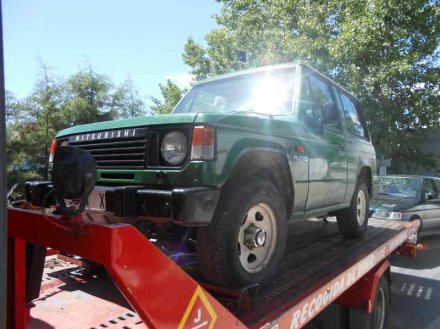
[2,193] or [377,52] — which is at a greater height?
[377,52]

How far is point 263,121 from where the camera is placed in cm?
294

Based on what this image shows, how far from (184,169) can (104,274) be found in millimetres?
1323

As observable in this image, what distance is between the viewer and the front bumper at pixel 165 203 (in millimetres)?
2238

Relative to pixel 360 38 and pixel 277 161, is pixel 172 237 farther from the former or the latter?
pixel 360 38

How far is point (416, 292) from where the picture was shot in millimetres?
6047

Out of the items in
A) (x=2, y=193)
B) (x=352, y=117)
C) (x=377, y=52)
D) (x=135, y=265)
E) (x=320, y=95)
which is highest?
(x=377, y=52)

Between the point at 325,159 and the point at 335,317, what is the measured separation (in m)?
1.56

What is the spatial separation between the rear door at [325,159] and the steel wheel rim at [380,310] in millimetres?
1075

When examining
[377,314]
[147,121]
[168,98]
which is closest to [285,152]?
[147,121]

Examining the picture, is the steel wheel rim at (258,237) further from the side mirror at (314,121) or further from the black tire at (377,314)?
the black tire at (377,314)

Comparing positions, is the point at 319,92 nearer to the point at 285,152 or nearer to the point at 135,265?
the point at 285,152

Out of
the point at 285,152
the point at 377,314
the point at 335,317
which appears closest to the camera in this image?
the point at 285,152

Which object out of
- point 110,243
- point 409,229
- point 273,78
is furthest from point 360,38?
point 110,243

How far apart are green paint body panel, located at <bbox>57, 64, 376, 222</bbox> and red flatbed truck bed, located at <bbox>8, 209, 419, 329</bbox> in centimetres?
54
